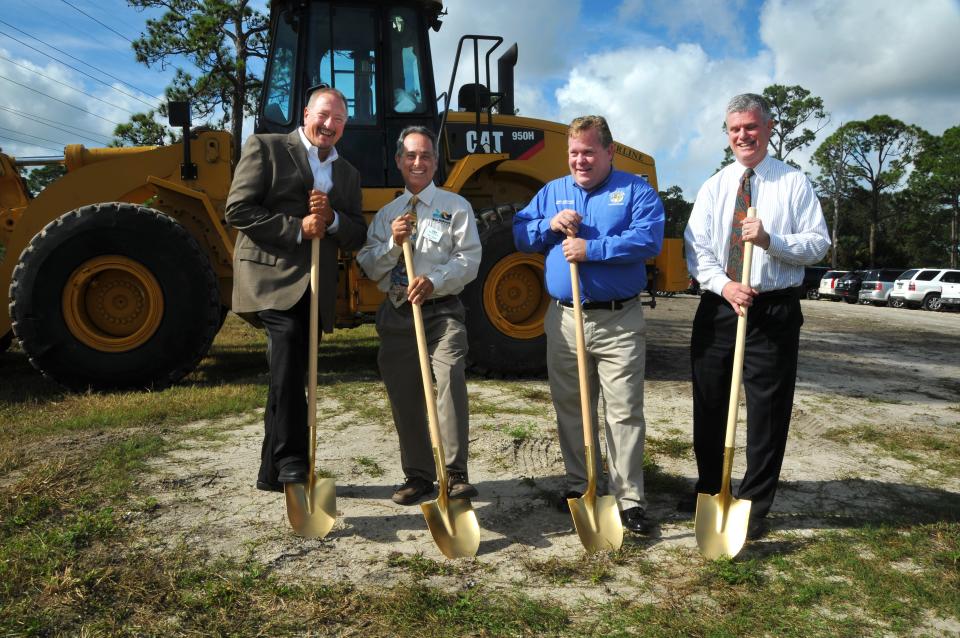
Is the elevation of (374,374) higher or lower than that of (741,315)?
lower

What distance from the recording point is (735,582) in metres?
2.79

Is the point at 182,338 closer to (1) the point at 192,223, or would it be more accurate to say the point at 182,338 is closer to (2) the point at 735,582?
(1) the point at 192,223

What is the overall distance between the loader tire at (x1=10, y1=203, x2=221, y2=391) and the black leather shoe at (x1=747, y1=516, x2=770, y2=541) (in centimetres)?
436

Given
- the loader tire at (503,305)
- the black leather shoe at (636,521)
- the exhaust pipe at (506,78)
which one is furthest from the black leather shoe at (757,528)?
the exhaust pipe at (506,78)

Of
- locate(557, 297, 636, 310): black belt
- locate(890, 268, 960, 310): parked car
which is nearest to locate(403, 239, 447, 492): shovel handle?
locate(557, 297, 636, 310): black belt

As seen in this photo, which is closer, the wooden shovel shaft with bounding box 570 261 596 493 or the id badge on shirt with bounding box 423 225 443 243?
the wooden shovel shaft with bounding box 570 261 596 493

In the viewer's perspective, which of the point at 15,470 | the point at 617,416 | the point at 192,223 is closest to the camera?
the point at 617,416

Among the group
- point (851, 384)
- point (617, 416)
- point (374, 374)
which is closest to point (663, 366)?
point (851, 384)

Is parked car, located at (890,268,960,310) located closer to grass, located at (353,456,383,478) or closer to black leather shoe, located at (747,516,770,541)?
black leather shoe, located at (747,516,770,541)

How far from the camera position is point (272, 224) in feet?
10.9

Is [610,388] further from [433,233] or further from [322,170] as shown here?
[322,170]

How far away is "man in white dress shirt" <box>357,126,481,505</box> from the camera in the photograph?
11.3 feet

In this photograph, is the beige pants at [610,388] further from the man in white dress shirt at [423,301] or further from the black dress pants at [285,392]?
the black dress pants at [285,392]

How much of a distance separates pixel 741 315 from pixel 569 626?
1515mm
